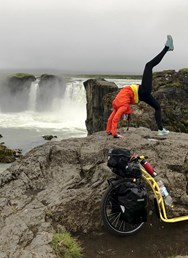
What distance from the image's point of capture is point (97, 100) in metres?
39.4

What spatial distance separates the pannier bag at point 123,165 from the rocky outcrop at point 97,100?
30.4m

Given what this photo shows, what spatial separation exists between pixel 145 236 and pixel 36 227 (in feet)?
6.69

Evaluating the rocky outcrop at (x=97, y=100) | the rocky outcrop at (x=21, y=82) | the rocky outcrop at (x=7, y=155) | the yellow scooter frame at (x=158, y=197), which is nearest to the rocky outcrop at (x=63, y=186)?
the yellow scooter frame at (x=158, y=197)

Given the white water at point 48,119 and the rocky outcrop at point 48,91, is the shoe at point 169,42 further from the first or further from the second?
the rocky outcrop at point 48,91

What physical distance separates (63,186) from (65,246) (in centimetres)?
170

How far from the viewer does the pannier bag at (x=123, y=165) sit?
6645 millimetres

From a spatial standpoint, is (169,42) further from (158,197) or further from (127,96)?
(158,197)

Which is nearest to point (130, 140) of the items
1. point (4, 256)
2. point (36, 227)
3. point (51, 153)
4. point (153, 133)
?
point (153, 133)

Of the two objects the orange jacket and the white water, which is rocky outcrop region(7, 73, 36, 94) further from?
the orange jacket

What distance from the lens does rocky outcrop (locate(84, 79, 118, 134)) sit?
3838 centimetres

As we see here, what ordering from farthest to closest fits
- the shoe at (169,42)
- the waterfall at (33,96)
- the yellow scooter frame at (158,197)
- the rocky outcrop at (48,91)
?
the waterfall at (33,96)
the rocky outcrop at (48,91)
the shoe at (169,42)
the yellow scooter frame at (158,197)

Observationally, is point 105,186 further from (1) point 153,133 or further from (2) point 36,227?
(1) point 153,133

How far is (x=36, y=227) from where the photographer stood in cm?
653

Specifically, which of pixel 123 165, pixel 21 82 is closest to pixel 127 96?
pixel 123 165
